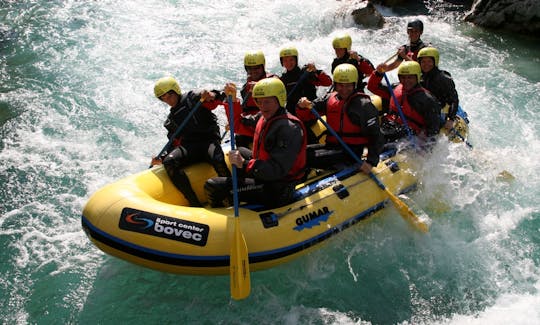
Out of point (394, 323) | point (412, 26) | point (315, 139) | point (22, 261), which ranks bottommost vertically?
point (394, 323)

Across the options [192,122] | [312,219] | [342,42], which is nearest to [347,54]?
[342,42]

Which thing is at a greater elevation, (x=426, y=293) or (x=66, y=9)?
(x=66, y=9)

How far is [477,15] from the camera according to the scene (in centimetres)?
1292

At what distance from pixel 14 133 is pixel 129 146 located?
1984 millimetres

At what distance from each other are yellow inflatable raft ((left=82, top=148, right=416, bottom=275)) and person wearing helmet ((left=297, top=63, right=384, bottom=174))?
1.45ft

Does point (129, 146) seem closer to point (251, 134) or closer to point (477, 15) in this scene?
point (251, 134)

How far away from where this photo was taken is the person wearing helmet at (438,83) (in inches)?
242

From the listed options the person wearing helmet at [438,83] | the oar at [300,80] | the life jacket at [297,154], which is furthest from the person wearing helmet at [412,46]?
the life jacket at [297,154]

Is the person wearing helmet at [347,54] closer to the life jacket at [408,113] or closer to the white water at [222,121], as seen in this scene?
the life jacket at [408,113]

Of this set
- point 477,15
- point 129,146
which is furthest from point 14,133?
point 477,15

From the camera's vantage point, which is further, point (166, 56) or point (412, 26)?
point (166, 56)

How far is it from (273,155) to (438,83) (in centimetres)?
335

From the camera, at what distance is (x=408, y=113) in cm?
593

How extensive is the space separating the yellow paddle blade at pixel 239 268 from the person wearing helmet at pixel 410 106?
2.88 metres
